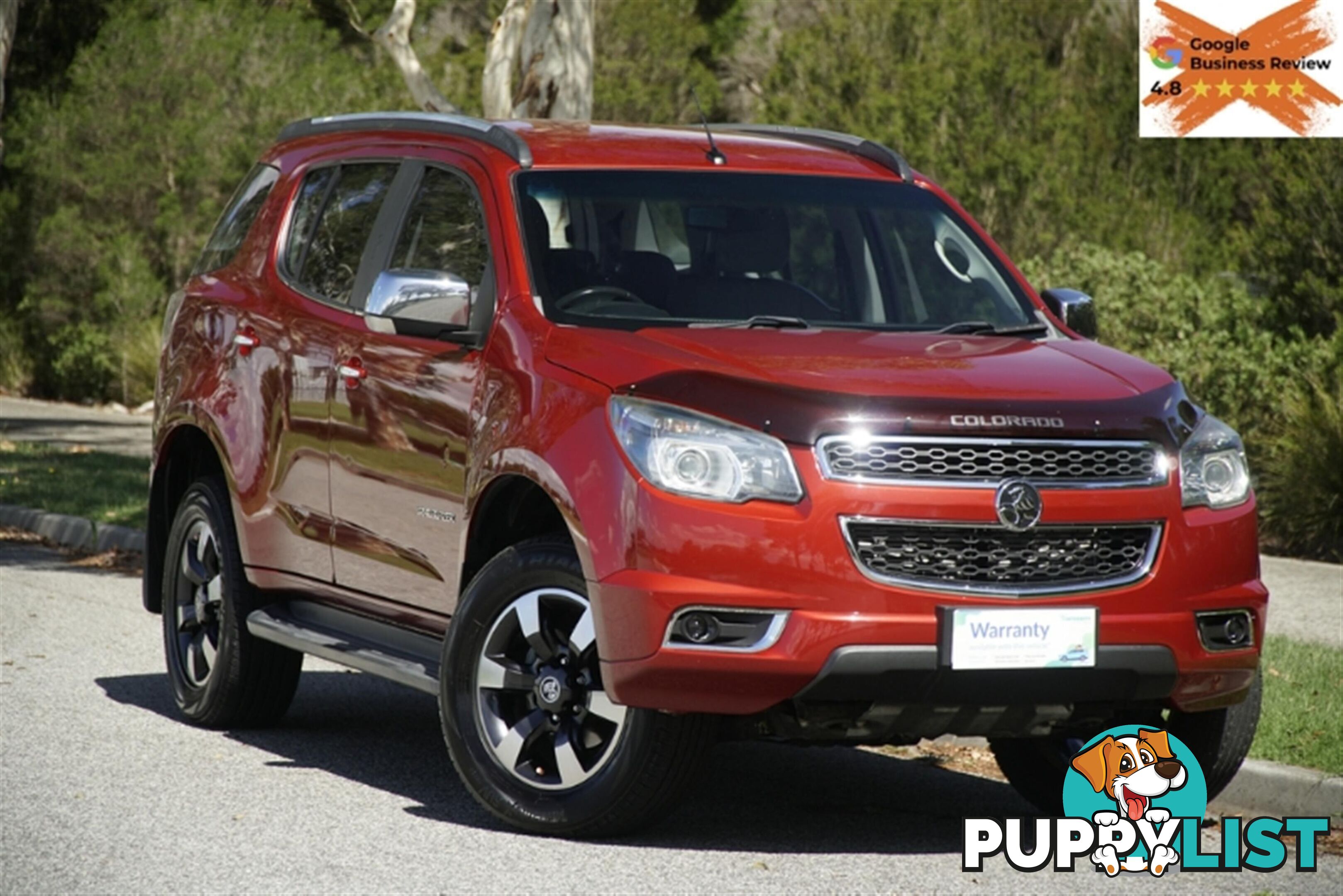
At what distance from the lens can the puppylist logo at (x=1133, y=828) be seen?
6.37 metres

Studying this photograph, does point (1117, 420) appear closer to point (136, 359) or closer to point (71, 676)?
point (71, 676)

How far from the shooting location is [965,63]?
25.5 metres

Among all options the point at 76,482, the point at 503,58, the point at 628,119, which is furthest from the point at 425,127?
the point at 628,119

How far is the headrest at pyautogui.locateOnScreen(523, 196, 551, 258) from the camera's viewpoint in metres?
6.88

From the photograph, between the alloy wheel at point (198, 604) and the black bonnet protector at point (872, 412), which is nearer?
the black bonnet protector at point (872, 412)

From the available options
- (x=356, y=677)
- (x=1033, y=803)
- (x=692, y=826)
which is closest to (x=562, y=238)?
(x=692, y=826)

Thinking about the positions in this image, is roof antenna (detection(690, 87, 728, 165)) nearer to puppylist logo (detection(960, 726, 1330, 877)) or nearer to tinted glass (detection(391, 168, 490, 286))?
tinted glass (detection(391, 168, 490, 286))

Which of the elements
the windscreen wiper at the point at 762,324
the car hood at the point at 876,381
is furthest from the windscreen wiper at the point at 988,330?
the windscreen wiper at the point at 762,324

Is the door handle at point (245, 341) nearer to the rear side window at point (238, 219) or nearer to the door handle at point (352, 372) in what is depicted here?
the rear side window at point (238, 219)

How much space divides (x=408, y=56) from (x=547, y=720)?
11148mm

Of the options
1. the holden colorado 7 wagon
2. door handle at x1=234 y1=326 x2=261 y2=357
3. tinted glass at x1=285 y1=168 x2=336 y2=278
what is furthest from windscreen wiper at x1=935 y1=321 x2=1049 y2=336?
door handle at x1=234 y1=326 x2=261 y2=357

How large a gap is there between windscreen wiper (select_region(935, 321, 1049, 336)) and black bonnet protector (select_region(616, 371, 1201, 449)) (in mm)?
936

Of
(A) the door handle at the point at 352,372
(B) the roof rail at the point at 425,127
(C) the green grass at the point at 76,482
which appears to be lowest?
(C) the green grass at the point at 76,482

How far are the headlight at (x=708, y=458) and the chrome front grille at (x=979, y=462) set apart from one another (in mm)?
127
